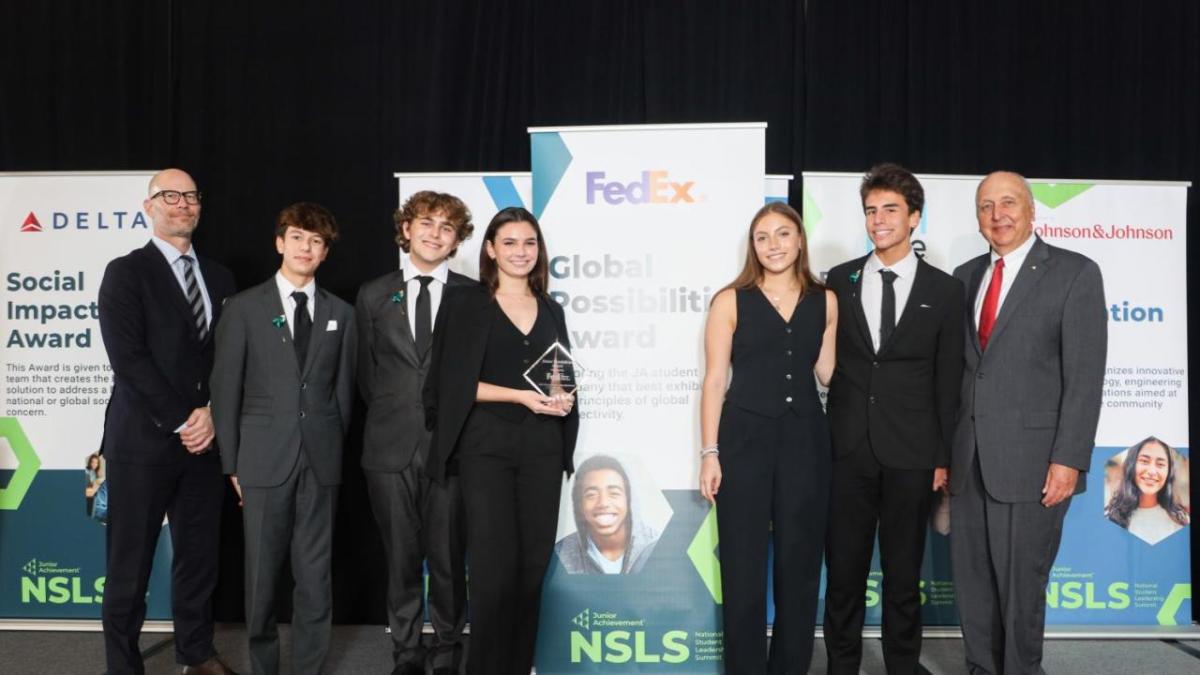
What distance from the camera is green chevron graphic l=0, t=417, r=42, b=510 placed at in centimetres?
400

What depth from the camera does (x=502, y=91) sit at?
4.35m

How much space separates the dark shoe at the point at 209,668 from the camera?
3.27m

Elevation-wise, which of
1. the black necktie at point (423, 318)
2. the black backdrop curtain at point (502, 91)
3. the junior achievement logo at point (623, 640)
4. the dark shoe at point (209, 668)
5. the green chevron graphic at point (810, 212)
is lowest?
the dark shoe at point (209, 668)

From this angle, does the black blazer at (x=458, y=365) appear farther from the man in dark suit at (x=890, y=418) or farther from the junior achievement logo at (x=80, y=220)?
the junior achievement logo at (x=80, y=220)

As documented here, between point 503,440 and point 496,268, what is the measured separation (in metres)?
0.59

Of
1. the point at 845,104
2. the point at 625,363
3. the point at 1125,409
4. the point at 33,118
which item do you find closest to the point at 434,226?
the point at 625,363

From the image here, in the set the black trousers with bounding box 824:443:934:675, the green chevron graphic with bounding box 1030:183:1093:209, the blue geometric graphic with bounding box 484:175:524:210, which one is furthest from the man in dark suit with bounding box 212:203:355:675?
the green chevron graphic with bounding box 1030:183:1093:209

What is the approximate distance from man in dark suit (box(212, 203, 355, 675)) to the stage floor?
19.6 inches

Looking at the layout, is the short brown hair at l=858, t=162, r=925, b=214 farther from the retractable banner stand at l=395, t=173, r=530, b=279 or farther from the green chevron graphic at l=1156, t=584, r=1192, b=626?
the green chevron graphic at l=1156, t=584, r=1192, b=626

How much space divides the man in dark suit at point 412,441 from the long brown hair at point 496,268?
0.30 m

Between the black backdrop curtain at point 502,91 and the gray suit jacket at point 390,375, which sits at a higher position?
the black backdrop curtain at point 502,91

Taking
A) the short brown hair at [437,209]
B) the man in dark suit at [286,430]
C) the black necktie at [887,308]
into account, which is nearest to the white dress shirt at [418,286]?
the short brown hair at [437,209]

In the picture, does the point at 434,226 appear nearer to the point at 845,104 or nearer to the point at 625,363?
the point at 625,363

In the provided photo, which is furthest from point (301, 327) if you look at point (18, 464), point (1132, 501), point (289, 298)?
point (1132, 501)
